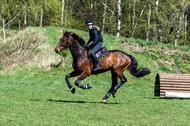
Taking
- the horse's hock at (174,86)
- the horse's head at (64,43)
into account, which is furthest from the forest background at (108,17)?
the horse's head at (64,43)

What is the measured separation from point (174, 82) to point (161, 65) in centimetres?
1359

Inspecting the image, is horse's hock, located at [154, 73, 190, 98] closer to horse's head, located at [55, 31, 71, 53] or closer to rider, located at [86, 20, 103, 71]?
rider, located at [86, 20, 103, 71]

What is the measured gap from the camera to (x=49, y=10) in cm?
5756

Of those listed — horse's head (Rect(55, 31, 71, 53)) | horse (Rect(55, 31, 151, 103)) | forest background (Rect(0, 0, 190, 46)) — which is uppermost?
forest background (Rect(0, 0, 190, 46))

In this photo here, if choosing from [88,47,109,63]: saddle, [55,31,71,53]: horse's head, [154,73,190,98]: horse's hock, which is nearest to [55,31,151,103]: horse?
[55,31,71,53]: horse's head

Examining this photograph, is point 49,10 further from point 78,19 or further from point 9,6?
point 9,6

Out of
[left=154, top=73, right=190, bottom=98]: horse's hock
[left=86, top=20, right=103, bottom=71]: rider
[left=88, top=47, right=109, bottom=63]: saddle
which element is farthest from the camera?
[left=154, top=73, right=190, bottom=98]: horse's hock

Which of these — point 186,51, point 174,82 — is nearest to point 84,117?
point 174,82

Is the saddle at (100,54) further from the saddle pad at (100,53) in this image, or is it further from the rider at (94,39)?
the rider at (94,39)

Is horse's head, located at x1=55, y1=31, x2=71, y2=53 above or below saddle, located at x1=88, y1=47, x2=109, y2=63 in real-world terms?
above

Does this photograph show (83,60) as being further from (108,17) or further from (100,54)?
(108,17)

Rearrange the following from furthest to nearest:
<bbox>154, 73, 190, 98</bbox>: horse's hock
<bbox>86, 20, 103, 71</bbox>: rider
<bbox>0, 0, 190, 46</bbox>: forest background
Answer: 1. <bbox>0, 0, 190, 46</bbox>: forest background
2. <bbox>154, 73, 190, 98</bbox>: horse's hock
3. <bbox>86, 20, 103, 71</bbox>: rider

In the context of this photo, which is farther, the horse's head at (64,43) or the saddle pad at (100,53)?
the saddle pad at (100,53)

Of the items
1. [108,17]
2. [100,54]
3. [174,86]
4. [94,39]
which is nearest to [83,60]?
[100,54]
